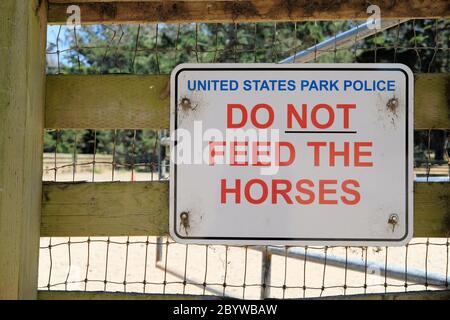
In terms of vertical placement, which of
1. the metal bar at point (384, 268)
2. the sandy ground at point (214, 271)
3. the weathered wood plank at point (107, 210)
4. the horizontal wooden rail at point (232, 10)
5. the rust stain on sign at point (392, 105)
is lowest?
the sandy ground at point (214, 271)

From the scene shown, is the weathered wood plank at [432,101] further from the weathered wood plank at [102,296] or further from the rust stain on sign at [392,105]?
the weathered wood plank at [102,296]

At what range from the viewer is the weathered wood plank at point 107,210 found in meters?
1.71

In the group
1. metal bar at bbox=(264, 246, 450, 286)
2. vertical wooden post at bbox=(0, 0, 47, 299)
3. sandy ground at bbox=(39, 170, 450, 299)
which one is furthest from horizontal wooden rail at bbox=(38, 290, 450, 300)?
sandy ground at bbox=(39, 170, 450, 299)

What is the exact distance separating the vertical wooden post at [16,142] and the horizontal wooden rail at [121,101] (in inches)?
5.8

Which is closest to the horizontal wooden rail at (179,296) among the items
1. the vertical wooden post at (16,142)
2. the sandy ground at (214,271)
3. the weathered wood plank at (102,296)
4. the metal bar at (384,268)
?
the weathered wood plank at (102,296)

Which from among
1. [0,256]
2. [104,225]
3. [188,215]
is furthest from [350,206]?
[0,256]

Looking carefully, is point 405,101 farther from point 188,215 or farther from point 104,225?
point 104,225

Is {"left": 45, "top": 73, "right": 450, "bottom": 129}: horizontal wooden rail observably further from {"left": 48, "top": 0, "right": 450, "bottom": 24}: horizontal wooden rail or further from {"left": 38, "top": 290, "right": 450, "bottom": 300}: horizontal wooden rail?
{"left": 38, "top": 290, "right": 450, "bottom": 300}: horizontal wooden rail

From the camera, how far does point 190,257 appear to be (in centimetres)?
655

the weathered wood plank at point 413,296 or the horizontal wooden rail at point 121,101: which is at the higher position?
the horizontal wooden rail at point 121,101

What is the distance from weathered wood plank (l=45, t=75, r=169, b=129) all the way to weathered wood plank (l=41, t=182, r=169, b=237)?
0.22 metres
